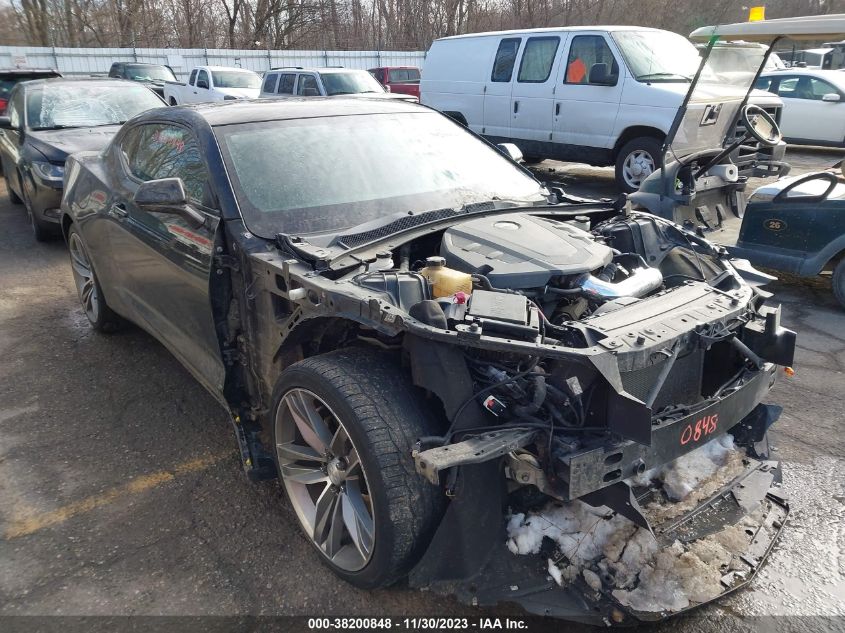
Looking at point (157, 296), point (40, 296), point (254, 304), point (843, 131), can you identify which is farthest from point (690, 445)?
point (843, 131)

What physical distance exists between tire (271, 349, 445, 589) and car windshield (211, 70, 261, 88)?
52.9 feet

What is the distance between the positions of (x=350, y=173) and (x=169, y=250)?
3.39 ft

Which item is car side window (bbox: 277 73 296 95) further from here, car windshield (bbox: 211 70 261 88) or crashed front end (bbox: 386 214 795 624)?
crashed front end (bbox: 386 214 795 624)

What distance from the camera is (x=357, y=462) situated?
7.89 feet

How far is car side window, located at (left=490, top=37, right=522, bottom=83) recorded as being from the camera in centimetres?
1021

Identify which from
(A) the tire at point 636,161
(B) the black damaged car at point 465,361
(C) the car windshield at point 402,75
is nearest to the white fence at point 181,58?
(C) the car windshield at point 402,75

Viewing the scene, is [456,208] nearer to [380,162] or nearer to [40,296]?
[380,162]

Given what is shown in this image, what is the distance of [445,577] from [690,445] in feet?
3.24

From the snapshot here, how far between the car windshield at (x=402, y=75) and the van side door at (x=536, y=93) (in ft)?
32.8

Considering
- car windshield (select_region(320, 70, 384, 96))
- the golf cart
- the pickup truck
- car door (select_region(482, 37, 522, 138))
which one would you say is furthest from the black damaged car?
the pickup truck

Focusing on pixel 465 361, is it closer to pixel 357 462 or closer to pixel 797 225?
pixel 357 462

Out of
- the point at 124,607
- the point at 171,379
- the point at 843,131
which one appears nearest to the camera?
the point at 124,607

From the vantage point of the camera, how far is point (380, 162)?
346cm

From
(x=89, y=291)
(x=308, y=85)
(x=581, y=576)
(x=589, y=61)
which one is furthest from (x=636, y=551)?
(x=308, y=85)
